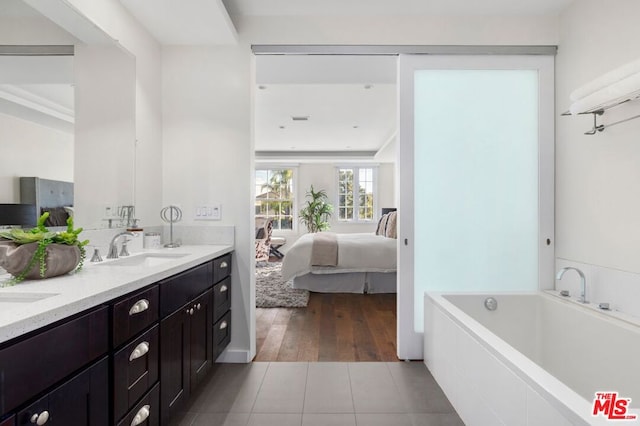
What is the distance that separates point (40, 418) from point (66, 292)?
370 mm

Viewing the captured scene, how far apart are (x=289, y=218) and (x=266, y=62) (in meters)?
5.99

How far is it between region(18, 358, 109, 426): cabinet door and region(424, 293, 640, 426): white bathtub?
57.9 inches

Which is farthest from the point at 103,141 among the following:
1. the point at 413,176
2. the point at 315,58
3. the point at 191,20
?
the point at 413,176

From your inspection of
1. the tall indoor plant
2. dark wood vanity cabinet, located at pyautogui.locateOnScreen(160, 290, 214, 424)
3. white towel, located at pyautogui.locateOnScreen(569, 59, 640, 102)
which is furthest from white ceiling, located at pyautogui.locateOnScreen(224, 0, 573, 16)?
the tall indoor plant

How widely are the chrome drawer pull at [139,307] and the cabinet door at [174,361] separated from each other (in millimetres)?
187

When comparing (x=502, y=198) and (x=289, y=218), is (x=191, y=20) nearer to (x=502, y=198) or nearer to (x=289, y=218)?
(x=502, y=198)

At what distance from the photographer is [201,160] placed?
265 centimetres

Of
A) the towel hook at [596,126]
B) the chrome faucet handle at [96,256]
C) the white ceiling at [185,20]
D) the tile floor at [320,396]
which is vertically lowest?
the tile floor at [320,396]

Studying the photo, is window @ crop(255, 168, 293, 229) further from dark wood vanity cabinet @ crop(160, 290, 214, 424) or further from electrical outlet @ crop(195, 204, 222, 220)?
dark wood vanity cabinet @ crop(160, 290, 214, 424)

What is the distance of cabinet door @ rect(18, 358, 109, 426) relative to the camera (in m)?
0.90

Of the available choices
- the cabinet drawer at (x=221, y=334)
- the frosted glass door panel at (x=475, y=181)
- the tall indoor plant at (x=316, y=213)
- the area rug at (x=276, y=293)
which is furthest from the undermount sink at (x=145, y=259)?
the tall indoor plant at (x=316, y=213)

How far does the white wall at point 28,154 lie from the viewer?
139cm

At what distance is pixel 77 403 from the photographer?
3.41 ft

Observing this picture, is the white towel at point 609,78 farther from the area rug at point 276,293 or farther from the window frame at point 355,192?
the window frame at point 355,192
